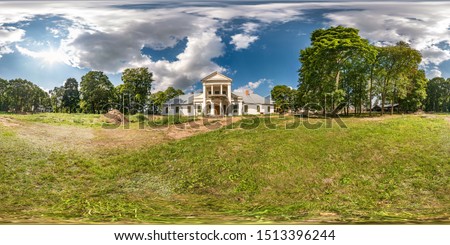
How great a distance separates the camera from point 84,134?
378cm

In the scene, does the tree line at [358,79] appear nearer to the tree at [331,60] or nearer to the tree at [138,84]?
the tree at [331,60]

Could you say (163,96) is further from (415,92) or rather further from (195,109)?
(415,92)

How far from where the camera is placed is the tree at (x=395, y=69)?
3553mm

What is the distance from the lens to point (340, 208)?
3441mm

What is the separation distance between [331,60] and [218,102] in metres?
1.22

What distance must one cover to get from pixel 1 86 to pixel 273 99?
283 cm

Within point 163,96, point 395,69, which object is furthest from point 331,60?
point 163,96

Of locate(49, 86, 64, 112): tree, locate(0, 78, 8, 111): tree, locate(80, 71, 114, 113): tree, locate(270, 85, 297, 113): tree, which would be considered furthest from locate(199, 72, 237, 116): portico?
locate(0, 78, 8, 111): tree

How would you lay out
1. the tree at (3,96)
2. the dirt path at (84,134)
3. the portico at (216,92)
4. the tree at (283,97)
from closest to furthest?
the portico at (216,92)
the tree at (283,97)
the tree at (3,96)
the dirt path at (84,134)

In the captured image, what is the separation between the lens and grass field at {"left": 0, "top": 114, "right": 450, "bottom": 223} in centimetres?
336

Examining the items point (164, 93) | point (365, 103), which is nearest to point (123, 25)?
point (164, 93)

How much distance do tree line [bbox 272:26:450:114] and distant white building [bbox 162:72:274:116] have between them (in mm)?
201

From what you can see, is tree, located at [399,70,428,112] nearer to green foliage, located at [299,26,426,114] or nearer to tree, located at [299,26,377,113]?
green foliage, located at [299,26,426,114]

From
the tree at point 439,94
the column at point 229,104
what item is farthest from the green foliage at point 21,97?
the tree at point 439,94
